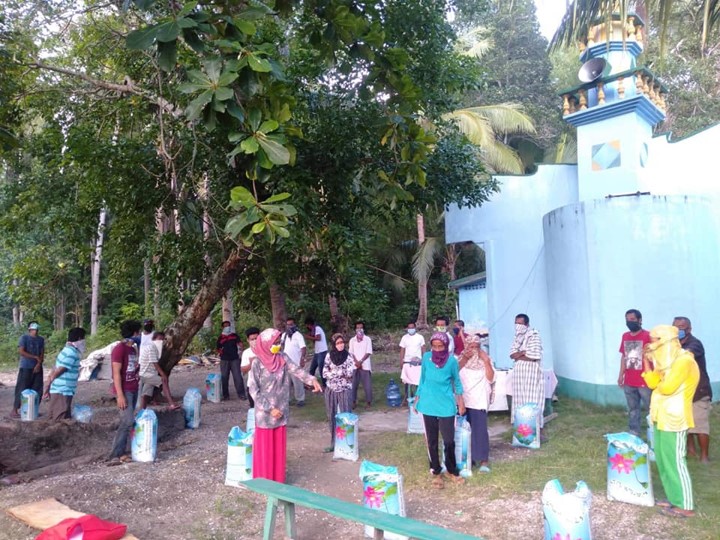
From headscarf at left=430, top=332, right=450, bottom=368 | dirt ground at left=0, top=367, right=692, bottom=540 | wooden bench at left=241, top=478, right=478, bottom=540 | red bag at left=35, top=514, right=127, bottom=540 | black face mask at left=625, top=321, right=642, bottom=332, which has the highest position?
black face mask at left=625, top=321, right=642, bottom=332

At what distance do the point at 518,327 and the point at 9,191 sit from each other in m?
9.41

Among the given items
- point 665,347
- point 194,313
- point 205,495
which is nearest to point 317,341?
point 194,313

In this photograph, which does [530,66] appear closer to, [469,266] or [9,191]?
[469,266]

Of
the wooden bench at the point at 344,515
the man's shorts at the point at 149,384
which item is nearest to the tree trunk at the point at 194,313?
the man's shorts at the point at 149,384

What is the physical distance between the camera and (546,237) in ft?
34.2

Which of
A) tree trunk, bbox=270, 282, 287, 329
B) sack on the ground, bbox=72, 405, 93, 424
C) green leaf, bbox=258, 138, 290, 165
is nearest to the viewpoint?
green leaf, bbox=258, 138, 290, 165

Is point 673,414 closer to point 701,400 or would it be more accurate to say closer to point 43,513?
point 701,400

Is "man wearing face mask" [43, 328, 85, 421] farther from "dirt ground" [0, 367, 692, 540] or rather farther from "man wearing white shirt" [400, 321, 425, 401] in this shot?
"man wearing white shirt" [400, 321, 425, 401]

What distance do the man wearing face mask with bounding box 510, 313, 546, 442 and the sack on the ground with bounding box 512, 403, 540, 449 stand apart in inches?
7.7

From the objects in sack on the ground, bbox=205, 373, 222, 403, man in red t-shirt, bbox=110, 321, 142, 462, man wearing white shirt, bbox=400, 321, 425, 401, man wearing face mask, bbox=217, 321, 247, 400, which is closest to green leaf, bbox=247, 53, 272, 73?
man in red t-shirt, bbox=110, 321, 142, 462

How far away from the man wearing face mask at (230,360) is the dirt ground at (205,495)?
2.68m

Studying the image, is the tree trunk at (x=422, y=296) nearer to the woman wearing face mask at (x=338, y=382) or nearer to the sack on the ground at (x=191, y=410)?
the sack on the ground at (x=191, y=410)

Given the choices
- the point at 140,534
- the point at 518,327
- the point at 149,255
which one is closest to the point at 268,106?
the point at 140,534

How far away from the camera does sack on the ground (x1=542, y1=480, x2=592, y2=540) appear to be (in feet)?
13.0
